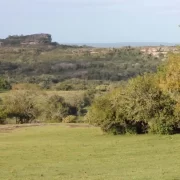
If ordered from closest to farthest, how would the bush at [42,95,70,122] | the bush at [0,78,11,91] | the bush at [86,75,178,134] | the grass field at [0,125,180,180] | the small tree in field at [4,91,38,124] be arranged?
the grass field at [0,125,180,180] < the bush at [86,75,178,134] < the small tree in field at [4,91,38,124] < the bush at [42,95,70,122] < the bush at [0,78,11,91]

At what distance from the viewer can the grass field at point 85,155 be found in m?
20.9

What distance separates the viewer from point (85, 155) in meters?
29.3

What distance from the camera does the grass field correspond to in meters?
20.9

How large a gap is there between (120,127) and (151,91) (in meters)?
4.04

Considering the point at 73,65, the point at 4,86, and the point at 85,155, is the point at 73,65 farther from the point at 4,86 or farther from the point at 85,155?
the point at 85,155

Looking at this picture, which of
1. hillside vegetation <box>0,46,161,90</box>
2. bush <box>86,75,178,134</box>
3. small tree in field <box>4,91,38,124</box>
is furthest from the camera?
hillside vegetation <box>0,46,161,90</box>

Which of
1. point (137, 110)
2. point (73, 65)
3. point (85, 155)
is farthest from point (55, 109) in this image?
point (73, 65)

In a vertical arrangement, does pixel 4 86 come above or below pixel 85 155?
below

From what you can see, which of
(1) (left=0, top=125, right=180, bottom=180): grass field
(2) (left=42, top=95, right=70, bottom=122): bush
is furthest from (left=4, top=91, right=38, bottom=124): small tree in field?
(1) (left=0, top=125, right=180, bottom=180): grass field

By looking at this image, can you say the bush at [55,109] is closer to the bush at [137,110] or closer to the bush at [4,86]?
the bush at [137,110]

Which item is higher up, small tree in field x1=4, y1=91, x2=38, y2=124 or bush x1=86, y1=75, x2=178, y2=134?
bush x1=86, y1=75, x2=178, y2=134

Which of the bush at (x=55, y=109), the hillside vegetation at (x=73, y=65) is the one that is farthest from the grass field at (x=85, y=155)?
the hillside vegetation at (x=73, y=65)

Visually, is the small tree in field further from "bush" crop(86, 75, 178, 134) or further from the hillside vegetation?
the hillside vegetation

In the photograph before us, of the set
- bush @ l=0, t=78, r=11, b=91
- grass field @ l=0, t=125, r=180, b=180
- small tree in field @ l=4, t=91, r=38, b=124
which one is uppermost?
grass field @ l=0, t=125, r=180, b=180
